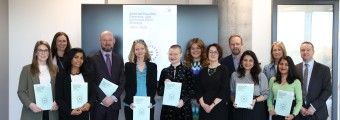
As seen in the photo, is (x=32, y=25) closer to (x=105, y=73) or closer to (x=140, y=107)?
(x=105, y=73)

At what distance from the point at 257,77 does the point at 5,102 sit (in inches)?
141

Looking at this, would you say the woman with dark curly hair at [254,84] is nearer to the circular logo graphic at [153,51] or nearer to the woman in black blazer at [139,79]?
the woman in black blazer at [139,79]

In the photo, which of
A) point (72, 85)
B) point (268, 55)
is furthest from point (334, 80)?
point (72, 85)

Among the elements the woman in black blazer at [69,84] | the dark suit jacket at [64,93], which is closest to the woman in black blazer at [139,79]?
the woman in black blazer at [69,84]

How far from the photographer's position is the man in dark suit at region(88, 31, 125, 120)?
3650 mm

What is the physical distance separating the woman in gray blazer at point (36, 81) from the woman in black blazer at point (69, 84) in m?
0.12

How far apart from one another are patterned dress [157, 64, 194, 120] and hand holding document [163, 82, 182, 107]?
8 cm

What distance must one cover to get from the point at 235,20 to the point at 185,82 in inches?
59.8

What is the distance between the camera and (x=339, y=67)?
4418 millimetres

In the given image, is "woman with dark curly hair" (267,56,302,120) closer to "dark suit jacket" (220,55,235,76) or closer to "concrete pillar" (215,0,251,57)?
"dark suit jacket" (220,55,235,76)

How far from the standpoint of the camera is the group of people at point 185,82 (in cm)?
341

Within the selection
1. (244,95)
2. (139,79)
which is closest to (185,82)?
(139,79)

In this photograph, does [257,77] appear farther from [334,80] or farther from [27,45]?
[27,45]

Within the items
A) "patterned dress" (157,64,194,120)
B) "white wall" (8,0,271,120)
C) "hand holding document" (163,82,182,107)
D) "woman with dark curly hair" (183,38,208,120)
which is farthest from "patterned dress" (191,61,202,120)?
"white wall" (8,0,271,120)
